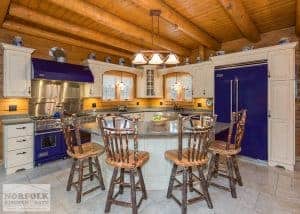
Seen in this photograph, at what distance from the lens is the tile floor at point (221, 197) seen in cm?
247

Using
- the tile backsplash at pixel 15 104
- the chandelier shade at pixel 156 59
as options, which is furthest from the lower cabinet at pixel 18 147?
the chandelier shade at pixel 156 59

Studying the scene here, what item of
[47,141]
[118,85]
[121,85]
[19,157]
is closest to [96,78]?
[118,85]

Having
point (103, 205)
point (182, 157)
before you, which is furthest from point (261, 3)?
point (103, 205)

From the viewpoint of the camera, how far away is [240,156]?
14.7ft

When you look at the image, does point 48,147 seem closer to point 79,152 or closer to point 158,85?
point 79,152

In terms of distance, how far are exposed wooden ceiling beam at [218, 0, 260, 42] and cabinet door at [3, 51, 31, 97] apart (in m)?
3.77

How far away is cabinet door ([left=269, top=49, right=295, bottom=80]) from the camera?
12.3 ft

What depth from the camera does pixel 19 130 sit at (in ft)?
12.4

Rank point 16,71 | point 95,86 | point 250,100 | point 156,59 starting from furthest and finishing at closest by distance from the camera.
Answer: point 95,86
point 250,100
point 16,71
point 156,59

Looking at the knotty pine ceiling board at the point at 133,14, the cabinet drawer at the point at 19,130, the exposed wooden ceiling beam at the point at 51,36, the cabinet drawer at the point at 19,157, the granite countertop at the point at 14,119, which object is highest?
the knotty pine ceiling board at the point at 133,14

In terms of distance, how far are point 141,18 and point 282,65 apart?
2880 mm

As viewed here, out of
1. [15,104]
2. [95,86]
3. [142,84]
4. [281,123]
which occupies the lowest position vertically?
[281,123]

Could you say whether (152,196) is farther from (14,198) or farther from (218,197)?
(14,198)

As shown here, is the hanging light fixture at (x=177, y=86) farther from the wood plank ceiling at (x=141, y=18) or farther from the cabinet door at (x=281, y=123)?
the cabinet door at (x=281, y=123)
